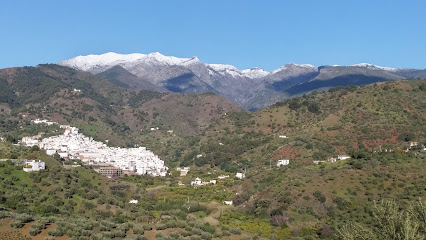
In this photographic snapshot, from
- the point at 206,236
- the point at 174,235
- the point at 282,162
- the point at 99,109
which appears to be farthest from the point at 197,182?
the point at 99,109

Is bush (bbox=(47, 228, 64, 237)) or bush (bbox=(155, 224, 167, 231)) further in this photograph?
bush (bbox=(155, 224, 167, 231))

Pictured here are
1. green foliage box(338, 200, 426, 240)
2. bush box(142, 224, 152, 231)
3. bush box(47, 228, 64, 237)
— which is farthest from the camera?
bush box(142, 224, 152, 231)

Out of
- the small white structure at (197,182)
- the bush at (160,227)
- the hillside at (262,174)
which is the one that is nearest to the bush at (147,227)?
the hillside at (262,174)

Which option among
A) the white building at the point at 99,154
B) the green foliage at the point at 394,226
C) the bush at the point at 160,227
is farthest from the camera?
the white building at the point at 99,154

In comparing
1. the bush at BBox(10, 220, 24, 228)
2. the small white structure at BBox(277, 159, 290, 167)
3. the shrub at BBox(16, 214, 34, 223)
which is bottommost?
the bush at BBox(10, 220, 24, 228)

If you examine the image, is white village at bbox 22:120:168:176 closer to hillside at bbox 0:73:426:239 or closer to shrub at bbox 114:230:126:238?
hillside at bbox 0:73:426:239

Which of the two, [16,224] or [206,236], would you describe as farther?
[206,236]

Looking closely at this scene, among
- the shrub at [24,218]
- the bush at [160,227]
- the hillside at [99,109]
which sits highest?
the hillside at [99,109]

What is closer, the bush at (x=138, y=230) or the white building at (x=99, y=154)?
the bush at (x=138, y=230)

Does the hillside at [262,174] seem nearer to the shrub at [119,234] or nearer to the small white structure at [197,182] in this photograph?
the shrub at [119,234]

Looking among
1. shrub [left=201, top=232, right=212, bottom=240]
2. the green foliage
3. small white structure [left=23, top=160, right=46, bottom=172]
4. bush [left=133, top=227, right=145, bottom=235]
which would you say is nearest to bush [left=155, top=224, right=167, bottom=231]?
bush [left=133, top=227, right=145, bottom=235]

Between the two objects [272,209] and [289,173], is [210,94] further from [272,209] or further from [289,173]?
[272,209]

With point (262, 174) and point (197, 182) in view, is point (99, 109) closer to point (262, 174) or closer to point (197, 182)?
point (197, 182)

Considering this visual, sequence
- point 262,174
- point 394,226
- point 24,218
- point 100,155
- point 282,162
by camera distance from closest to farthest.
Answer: point 394,226 < point 24,218 < point 262,174 < point 282,162 < point 100,155
